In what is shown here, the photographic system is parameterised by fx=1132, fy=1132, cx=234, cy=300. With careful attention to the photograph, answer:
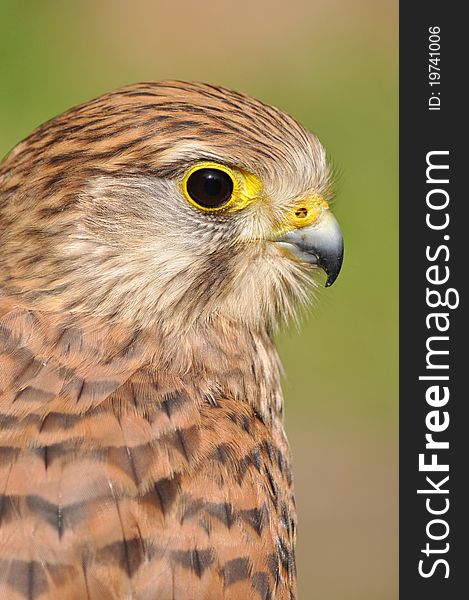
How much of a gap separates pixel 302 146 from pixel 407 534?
2.88 m

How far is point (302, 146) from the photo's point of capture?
3.84 m

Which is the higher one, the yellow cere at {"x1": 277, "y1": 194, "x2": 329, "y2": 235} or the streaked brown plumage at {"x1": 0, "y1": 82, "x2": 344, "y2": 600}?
the yellow cere at {"x1": 277, "y1": 194, "x2": 329, "y2": 235}

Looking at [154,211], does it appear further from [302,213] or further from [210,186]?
[302,213]

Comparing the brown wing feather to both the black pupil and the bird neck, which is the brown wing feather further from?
the black pupil

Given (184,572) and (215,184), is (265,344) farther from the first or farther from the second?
(184,572)

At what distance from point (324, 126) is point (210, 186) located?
6352 mm

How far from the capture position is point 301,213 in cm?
379

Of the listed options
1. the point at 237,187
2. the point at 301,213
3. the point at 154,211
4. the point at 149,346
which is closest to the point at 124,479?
the point at 149,346

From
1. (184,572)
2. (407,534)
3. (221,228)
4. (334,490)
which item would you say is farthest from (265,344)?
(334,490)

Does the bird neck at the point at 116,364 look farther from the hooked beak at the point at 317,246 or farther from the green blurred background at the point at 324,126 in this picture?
the green blurred background at the point at 324,126

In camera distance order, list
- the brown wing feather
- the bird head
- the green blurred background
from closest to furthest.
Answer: the brown wing feather
the bird head
the green blurred background

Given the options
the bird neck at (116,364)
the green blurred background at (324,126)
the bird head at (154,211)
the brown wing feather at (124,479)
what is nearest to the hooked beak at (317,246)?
the bird head at (154,211)

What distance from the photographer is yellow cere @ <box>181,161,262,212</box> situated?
3537mm

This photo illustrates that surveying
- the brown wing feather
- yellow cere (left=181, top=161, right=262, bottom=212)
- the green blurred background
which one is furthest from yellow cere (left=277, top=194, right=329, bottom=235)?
the green blurred background
